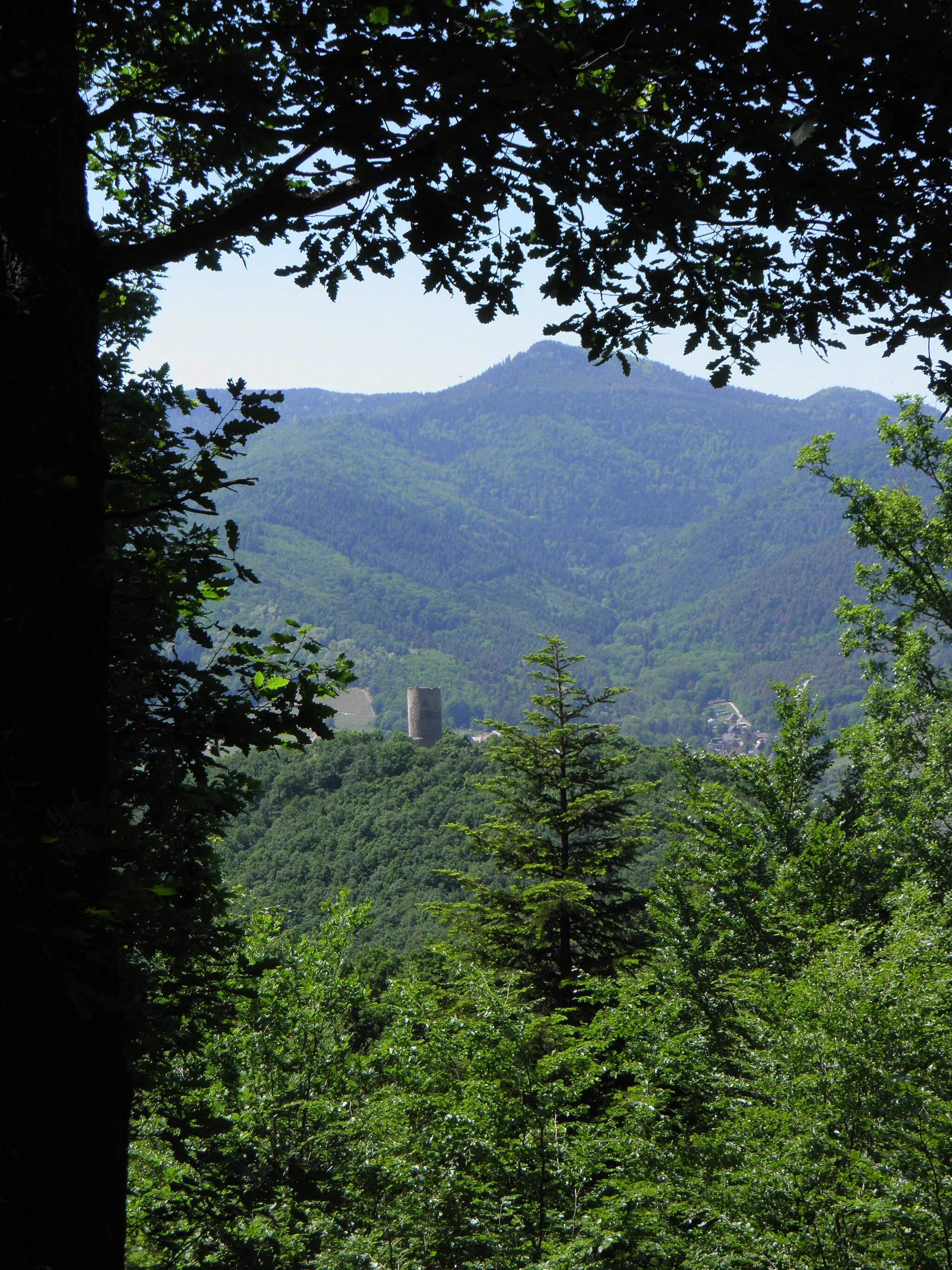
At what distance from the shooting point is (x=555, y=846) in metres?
15.3

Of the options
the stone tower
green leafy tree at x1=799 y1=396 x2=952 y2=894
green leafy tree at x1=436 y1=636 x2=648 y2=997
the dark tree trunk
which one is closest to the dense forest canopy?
the dark tree trunk

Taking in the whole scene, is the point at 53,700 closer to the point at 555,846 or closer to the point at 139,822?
the point at 139,822

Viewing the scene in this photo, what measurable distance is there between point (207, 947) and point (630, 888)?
43.2ft

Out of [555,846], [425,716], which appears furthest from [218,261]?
[425,716]

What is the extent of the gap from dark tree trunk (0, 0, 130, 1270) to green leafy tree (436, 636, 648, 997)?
12.0 meters

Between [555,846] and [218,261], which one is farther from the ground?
[218,261]

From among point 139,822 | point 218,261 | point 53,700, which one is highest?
point 218,261

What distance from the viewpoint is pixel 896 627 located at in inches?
808

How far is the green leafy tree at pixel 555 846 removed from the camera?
14289 millimetres

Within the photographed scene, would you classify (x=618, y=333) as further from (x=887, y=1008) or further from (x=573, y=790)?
(x=573, y=790)

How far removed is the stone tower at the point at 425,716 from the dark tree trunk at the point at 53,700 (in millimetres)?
67168

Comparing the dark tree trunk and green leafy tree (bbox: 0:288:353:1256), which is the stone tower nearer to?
green leafy tree (bbox: 0:288:353:1256)

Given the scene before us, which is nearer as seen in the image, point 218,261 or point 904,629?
point 218,261

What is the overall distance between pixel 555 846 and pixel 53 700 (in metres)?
13.5
